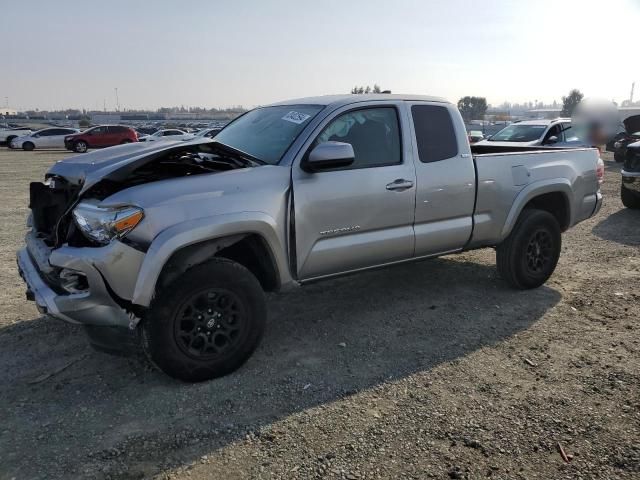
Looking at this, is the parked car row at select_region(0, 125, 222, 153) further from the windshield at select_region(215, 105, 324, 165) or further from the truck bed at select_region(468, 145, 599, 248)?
the truck bed at select_region(468, 145, 599, 248)

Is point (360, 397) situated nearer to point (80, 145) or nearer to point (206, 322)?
point (206, 322)

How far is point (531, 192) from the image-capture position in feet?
16.9

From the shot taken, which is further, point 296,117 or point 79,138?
point 79,138

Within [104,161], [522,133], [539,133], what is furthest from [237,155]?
[522,133]

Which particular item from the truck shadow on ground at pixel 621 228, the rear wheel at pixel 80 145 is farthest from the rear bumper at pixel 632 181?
the rear wheel at pixel 80 145

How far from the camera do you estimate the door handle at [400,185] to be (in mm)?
4188

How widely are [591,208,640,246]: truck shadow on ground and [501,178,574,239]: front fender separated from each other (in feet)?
9.11

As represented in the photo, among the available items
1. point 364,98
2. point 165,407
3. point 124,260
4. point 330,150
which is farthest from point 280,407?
point 364,98

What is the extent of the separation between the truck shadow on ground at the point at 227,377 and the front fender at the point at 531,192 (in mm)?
758

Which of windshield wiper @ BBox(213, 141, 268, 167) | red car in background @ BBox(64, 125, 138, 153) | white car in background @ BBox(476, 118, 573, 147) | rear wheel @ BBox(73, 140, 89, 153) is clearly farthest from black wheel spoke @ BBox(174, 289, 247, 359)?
rear wheel @ BBox(73, 140, 89, 153)

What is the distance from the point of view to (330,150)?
3658 millimetres

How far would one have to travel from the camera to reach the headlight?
10.2 ft

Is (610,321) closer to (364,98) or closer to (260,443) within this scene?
(364,98)

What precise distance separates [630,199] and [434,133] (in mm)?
7184
